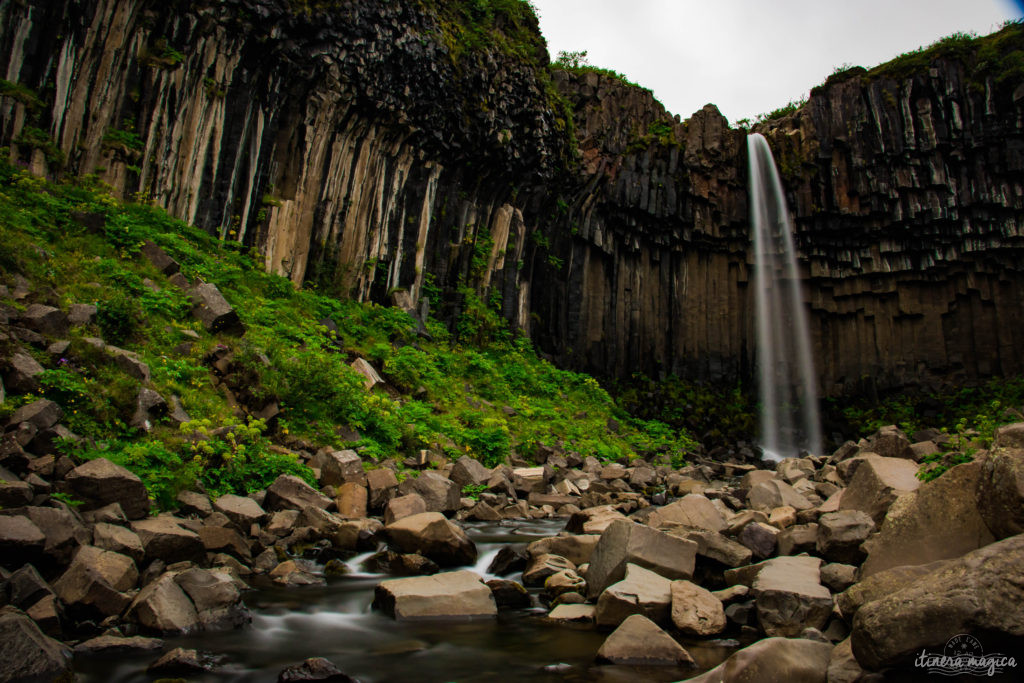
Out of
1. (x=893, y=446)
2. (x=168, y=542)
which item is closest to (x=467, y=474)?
(x=168, y=542)

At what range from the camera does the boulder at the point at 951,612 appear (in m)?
2.87

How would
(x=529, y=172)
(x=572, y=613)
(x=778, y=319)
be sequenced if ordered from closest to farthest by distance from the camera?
(x=572, y=613), (x=529, y=172), (x=778, y=319)

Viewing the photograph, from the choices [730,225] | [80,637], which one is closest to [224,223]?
[80,637]

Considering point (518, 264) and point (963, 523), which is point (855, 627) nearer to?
point (963, 523)

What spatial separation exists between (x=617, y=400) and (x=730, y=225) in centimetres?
1024

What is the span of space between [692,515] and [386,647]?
12.9ft

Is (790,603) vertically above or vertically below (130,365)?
below

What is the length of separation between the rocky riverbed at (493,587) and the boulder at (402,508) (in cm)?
8

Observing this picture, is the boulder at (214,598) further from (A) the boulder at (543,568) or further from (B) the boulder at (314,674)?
(A) the boulder at (543,568)

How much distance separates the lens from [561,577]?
5508 millimetres

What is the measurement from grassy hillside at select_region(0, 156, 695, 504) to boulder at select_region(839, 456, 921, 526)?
259 inches

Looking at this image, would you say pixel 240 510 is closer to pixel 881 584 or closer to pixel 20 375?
pixel 20 375

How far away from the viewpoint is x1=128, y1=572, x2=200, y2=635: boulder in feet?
13.5

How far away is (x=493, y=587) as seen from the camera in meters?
5.36
